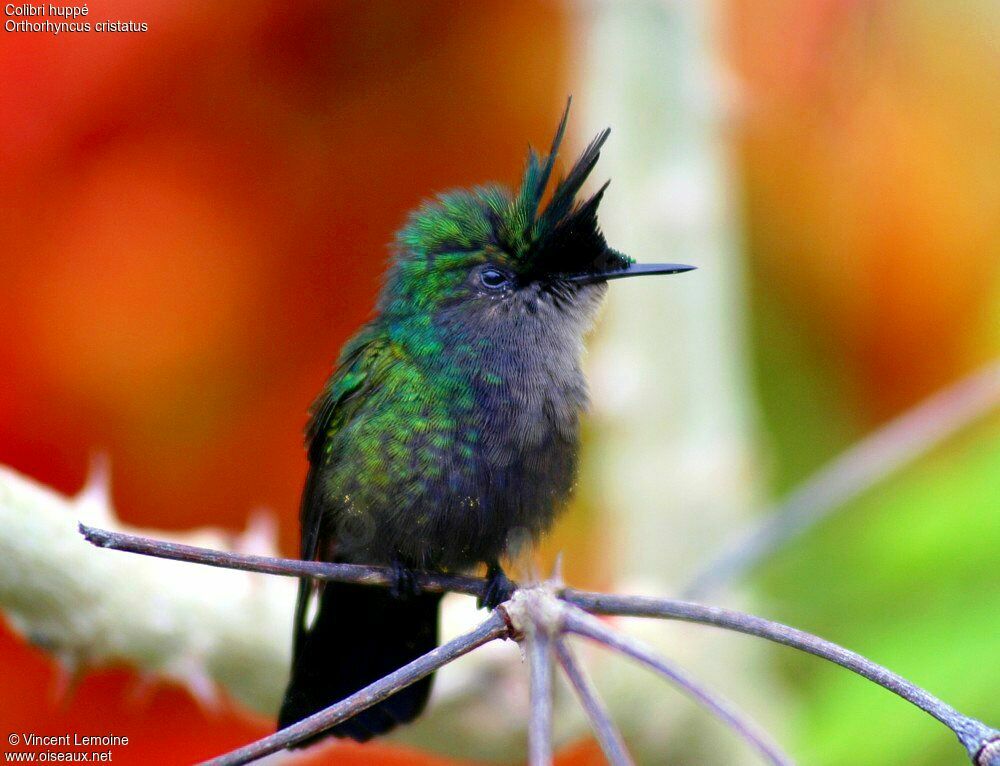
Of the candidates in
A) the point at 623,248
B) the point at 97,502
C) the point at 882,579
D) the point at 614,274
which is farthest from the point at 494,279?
the point at 882,579

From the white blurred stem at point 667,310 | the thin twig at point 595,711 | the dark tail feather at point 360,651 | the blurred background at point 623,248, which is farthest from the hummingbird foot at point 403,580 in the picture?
the white blurred stem at point 667,310

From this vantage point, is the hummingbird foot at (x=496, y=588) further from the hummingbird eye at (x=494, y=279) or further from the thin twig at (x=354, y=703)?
the thin twig at (x=354, y=703)

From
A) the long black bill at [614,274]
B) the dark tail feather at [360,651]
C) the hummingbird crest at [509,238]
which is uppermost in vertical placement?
the hummingbird crest at [509,238]

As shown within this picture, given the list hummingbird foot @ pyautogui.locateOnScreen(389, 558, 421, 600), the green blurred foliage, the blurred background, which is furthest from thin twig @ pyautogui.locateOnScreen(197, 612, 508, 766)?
the green blurred foliage

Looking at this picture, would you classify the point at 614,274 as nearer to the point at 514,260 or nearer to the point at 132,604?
the point at 514,260

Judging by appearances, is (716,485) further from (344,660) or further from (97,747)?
(97,747)

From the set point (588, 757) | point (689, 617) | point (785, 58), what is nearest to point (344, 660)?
point (689, 617)
